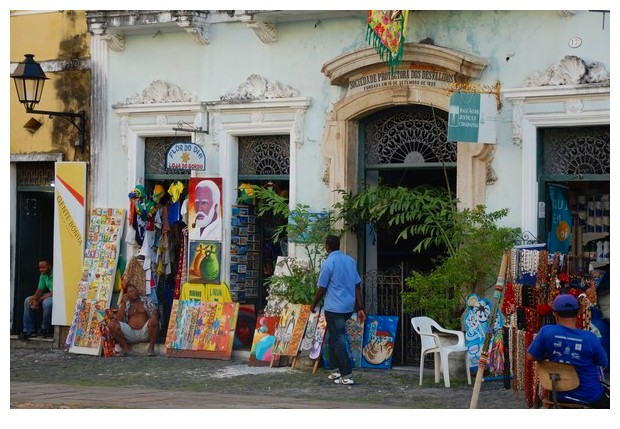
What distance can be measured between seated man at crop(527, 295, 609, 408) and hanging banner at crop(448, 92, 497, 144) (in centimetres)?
438

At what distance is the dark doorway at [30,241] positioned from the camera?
716 inches

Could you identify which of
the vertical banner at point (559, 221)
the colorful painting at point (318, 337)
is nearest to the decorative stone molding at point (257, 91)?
the colorful painting at point (318, 337)

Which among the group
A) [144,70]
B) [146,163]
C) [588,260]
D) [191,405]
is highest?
[144,70]

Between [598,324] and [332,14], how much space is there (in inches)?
191

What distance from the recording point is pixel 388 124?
15062 mm

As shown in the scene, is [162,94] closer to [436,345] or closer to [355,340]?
[355,340]

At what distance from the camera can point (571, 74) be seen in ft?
44.3

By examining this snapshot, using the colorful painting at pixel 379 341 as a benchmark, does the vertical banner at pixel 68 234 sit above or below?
above

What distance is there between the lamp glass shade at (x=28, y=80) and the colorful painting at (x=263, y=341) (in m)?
4.29

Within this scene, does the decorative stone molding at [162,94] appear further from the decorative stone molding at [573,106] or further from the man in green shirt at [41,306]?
the decorative stone molding at [573,106]

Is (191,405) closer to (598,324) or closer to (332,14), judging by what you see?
(598,324)

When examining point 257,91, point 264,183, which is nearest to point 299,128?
point 257,91

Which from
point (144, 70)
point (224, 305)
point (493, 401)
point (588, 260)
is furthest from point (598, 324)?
point (144, 70)

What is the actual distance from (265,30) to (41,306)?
519 centimetres
